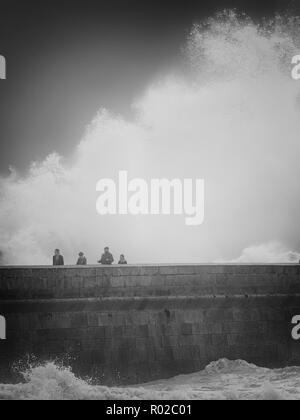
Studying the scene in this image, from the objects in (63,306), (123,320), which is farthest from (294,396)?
(63,306)

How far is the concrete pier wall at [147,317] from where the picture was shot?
60.5 ft

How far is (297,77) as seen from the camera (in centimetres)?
2344

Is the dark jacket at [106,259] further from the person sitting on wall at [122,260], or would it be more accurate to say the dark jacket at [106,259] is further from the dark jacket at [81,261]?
the dark jacket at [81,261]

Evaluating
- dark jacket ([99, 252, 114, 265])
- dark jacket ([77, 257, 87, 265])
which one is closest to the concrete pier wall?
dark jacket ([99, 252, 114, 265])

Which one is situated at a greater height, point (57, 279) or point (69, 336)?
point (57, 279)

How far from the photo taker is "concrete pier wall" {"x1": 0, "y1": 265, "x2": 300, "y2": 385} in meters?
18.4

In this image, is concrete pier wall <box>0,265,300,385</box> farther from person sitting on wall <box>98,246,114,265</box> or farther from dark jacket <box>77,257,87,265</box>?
dark jacket <box>77,257,87,265</box>

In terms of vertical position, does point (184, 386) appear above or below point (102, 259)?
below

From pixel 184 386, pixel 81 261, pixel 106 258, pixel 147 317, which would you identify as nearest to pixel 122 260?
pixel 106 258

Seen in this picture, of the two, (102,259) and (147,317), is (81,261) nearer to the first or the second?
(102,259)

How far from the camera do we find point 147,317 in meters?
19.0

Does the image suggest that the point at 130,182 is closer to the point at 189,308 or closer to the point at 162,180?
the point at 162,180

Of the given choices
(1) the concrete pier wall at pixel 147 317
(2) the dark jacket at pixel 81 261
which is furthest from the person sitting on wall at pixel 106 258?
(1) the concrete pier wall at pixel 147 317
